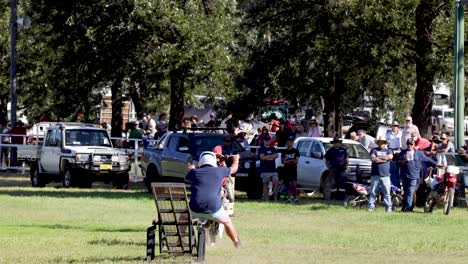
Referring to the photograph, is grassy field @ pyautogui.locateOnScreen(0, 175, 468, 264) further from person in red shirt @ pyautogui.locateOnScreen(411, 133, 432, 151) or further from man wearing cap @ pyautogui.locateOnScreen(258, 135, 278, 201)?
person in red shirt @ pyautogui.locateOnScreen(411, 133, 432, 151)

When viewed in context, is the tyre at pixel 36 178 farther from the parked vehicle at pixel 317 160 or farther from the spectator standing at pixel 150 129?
the parked vehicle at pixel 317 160

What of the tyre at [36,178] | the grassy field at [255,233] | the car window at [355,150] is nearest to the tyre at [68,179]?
the tyre at [36,178]

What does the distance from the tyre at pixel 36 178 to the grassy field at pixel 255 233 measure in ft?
19.6

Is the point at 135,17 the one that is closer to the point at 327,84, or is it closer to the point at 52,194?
the point at 327,84

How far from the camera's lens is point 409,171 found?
29844mm

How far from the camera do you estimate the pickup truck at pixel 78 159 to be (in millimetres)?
39125

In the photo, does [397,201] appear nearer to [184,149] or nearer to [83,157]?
[184,149]

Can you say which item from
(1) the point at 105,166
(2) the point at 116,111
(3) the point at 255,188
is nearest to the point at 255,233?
(3) the point at 255,188

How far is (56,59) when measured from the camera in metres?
54.5

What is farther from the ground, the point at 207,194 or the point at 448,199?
the point at 207,194

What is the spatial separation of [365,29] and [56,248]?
59.3 feet

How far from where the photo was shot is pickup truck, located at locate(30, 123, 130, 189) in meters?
39.1

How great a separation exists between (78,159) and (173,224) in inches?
841

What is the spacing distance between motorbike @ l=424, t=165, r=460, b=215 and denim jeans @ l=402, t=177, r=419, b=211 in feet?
1.27
